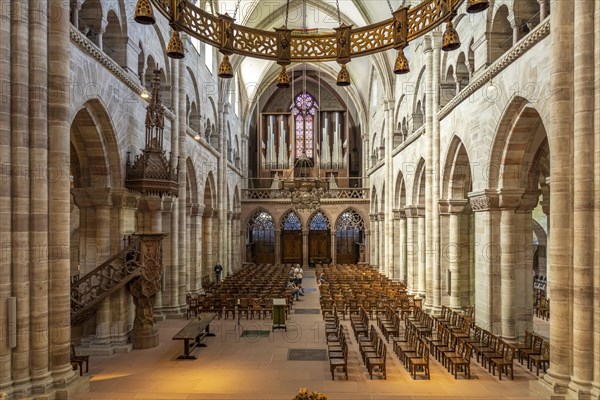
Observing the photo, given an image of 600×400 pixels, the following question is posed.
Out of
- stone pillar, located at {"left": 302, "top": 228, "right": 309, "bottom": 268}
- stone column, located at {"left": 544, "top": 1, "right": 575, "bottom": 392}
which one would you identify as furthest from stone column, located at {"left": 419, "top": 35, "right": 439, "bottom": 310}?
stone pillar, located at {"left": 302, "top": 228, "right": 309, "bottom": 268}

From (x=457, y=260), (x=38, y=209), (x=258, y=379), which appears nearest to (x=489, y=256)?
(x=457, y=260)

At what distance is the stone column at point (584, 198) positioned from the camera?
9.26 m

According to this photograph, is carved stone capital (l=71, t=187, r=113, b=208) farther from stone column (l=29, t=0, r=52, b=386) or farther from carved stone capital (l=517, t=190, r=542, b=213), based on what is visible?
carved stone capital (l=517, t=190, r=542, b=213)

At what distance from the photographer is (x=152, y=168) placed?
1500cm

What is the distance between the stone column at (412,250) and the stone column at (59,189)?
59.0 feet

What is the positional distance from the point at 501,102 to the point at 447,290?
29.4 feet

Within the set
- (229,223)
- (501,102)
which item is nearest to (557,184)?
(501,102)

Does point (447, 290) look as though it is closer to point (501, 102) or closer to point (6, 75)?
point (501, 102)

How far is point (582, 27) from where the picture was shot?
9.32m

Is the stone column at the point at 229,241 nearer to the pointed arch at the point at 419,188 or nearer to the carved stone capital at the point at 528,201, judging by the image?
the pointed arch at the point at 419,188

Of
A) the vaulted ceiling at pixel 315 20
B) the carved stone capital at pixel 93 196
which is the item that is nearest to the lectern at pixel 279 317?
the carved stone capital at pixel 93 196

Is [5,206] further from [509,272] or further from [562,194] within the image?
[509,272]

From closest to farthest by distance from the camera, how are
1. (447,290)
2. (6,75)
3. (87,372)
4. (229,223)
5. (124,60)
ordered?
(6,75)
(87,372)
(124,60)
(447,290)
(229,223)

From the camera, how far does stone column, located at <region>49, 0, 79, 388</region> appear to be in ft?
32.4
